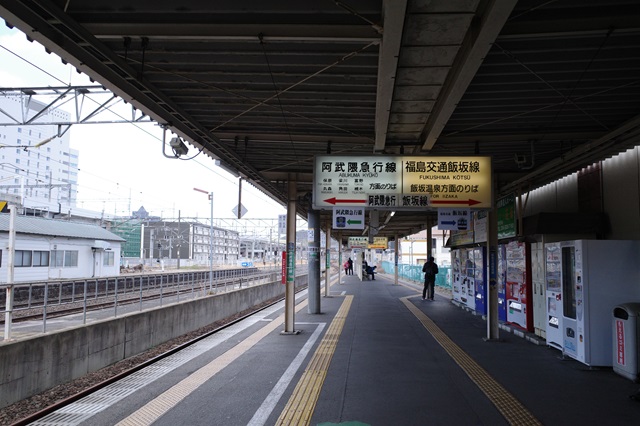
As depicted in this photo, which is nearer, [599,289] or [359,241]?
[599,289]

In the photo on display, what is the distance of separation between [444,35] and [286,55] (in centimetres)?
182

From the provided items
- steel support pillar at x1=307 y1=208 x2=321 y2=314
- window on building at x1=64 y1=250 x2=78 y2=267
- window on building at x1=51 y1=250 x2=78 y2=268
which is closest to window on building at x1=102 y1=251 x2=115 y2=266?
window on building at x1=64 y1=250 x2=78 y2=267

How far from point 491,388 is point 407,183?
3.38 m

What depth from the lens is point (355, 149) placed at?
9875 mm

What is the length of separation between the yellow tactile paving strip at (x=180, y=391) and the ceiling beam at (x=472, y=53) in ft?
17.1

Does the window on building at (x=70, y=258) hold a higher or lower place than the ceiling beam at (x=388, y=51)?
lower

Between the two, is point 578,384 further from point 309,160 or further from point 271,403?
point 309,160

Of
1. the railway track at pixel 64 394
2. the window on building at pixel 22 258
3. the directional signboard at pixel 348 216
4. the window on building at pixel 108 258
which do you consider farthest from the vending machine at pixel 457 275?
the window on building at pixel 108 258

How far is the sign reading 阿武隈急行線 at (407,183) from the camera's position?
25.3 feet

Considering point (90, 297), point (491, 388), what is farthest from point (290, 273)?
point (90, 297)

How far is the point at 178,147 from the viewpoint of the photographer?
7.69 m

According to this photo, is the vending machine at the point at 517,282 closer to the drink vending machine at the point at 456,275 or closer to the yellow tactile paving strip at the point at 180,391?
the drink vending machine at the point at 456,275

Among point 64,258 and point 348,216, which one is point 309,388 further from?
point 64,258

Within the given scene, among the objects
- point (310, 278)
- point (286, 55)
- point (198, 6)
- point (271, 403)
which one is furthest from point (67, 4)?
point (310, 278)
